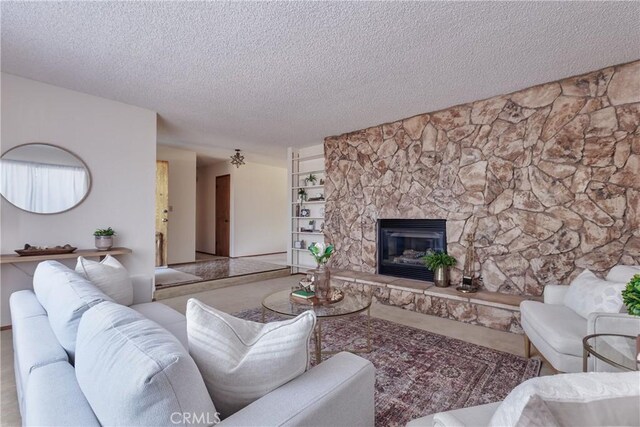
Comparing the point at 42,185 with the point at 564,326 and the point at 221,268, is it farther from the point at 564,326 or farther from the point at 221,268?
the point at 564,326

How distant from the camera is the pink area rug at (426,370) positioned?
1762mm

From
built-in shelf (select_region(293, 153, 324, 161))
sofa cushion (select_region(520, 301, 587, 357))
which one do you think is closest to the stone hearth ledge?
sofa cushion (select_region(520, 301, 587, 357))

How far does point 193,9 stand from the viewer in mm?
1947

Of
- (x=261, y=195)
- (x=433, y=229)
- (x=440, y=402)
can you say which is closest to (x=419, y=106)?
(x=433, y=229)

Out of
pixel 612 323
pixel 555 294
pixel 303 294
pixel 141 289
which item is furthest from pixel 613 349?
pixel 141 289

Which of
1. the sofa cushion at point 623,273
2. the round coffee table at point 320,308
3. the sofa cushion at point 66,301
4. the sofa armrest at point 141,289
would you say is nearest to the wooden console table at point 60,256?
the sofa armrest at point 141,289

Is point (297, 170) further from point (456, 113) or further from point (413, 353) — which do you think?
point (413, 353)

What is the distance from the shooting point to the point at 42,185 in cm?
A: 318

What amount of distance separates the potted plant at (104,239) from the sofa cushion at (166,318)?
4.87 ft

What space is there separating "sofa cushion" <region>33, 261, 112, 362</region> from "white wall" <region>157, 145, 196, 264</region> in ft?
16.5

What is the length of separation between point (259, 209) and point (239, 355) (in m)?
7.18

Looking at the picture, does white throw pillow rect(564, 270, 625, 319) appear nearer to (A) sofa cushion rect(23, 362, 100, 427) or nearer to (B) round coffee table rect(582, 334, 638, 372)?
(B) round coffee table rect(582, 334, 638, 372)

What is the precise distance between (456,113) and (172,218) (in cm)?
586

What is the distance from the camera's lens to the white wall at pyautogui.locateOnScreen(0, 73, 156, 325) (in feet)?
9.91
